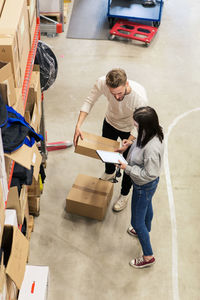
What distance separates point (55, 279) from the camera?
453 cm

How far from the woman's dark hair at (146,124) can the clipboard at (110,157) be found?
1.52 feet

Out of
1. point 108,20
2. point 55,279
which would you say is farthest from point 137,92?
point 108,20

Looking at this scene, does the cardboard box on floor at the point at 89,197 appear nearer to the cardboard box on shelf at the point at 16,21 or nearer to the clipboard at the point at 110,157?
the clipboard at the point at 110,157

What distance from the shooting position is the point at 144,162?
3.85 m

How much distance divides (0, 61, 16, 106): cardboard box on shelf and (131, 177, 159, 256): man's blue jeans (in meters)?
1.62

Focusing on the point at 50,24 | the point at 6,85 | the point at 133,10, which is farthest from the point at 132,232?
the point at 133,10

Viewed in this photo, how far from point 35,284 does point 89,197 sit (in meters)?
1.40

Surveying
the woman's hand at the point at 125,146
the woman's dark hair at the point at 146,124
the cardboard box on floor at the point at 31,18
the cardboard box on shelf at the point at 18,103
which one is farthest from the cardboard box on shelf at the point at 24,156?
the cardboard box on floor at the point at 31,18

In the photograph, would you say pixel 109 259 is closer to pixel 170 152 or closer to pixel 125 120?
pixel 125 120

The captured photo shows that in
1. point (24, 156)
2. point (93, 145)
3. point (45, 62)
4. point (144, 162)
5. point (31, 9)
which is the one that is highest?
point (31, 9)

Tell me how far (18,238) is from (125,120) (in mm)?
2057

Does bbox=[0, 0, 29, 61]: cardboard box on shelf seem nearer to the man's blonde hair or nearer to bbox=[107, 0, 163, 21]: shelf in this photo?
the man's blonde hair

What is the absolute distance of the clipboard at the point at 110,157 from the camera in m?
4.15

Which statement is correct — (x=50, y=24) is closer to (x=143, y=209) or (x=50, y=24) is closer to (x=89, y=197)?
(x=89, y=197)
